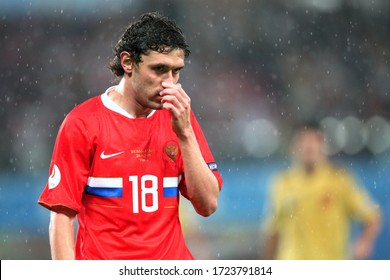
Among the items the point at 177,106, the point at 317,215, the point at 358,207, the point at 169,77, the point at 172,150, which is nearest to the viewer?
the point at 177,106

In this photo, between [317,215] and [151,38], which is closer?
[151,38]

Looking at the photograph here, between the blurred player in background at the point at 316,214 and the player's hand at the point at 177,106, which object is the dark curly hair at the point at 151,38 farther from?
the blurred player in background at the point at 316,214

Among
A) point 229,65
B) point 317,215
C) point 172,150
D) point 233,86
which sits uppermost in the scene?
point 229,65

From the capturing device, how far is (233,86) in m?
9.91

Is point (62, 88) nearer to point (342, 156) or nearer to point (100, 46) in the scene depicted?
point (100, 46)

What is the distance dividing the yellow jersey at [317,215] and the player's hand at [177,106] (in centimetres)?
348

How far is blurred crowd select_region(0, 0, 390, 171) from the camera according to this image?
9.57 m

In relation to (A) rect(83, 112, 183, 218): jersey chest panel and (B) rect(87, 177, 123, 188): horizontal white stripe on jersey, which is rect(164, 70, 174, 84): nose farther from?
(B) rect(87, 177, 123, 188): horizontal white stripe on jersey

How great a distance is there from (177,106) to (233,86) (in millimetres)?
6362

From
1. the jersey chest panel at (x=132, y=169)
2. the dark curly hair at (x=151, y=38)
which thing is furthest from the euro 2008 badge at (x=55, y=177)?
the dark curly hair at (x=151, y=38)

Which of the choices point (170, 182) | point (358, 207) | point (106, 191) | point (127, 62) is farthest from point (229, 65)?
point (106, 191)

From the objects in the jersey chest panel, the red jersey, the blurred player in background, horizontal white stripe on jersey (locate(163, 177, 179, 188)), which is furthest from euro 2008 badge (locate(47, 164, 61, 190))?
the blurred player in background

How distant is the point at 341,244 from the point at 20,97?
4.36 metres

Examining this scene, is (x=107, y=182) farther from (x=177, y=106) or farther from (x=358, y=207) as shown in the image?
(x=358, y=207)
